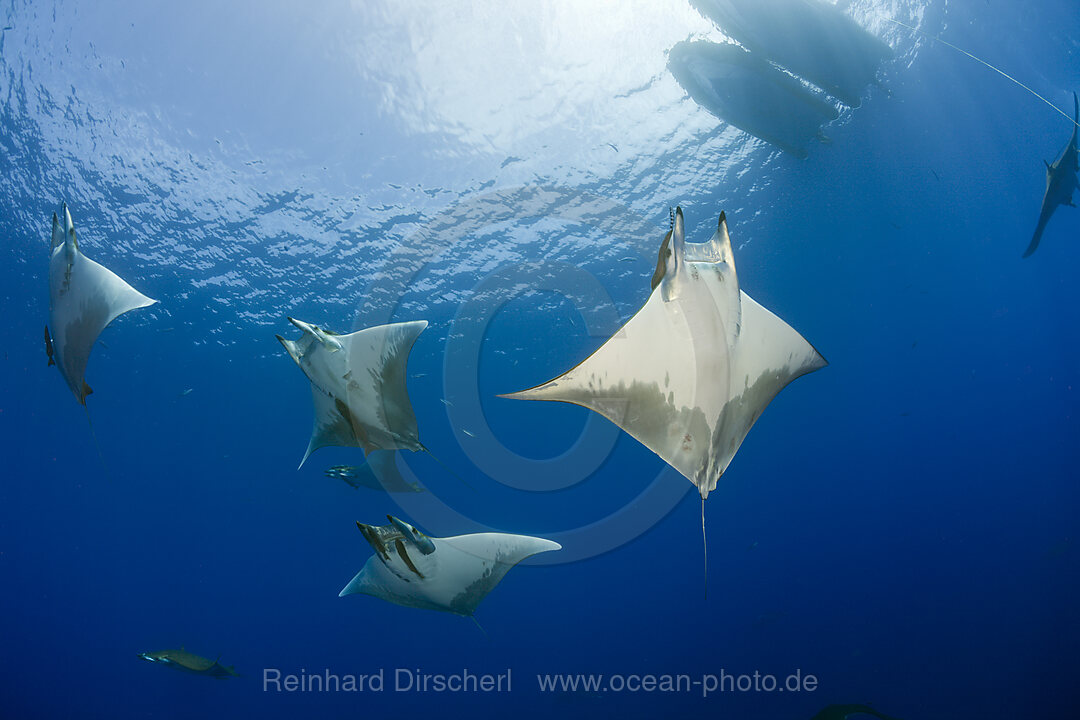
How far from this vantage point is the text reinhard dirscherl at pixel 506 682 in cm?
2133

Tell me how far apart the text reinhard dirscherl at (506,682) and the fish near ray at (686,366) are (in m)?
21.2

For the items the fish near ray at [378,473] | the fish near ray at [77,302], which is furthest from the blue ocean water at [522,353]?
the fish near ray at [378,473]

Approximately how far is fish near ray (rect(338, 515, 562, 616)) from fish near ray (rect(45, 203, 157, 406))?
290 cm

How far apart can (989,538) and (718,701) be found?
1644 cm

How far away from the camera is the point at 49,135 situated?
1166cm

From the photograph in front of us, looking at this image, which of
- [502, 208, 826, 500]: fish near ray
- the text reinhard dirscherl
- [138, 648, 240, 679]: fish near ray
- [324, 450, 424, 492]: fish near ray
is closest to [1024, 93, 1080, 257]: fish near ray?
[502, 208, 826, 500]: fish near ray

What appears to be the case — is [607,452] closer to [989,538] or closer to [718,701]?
[718,701]

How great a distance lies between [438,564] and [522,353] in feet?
61.6

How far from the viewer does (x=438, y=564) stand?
424 cm

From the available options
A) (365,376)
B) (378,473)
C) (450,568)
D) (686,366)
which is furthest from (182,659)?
(686,366)

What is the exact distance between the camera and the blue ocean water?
11.1m

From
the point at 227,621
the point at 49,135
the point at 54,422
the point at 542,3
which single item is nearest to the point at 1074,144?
the point at 542,3

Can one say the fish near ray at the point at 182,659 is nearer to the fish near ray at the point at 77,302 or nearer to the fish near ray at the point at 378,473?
the fish near ray at the point at 378,473

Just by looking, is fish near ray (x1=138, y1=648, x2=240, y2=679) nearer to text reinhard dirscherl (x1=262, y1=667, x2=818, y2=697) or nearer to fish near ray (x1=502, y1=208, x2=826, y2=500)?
fish near ray (x1=502, y1=208, x2=826, y2=500)
